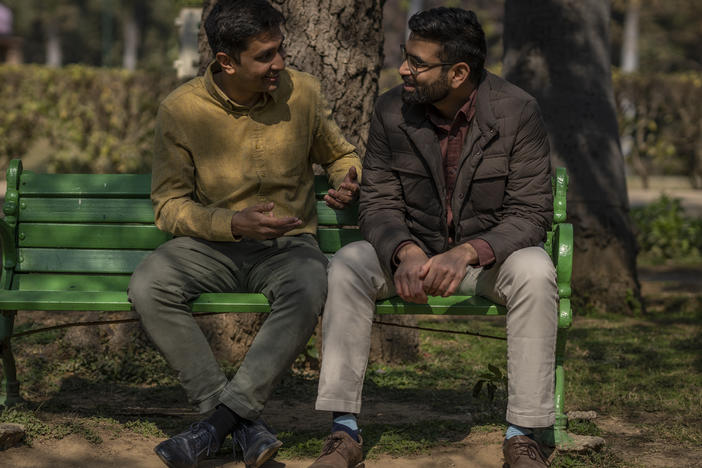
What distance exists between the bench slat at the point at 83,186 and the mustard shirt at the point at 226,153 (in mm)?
331

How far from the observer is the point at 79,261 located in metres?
4.46

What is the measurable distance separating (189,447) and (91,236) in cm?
131

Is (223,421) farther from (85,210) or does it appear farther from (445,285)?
(85,210)

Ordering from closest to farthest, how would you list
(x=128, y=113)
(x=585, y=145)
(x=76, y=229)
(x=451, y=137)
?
(x=451, y=137)
(x=76, y=229)
(x=585, y=145)
(x=128, y=113)

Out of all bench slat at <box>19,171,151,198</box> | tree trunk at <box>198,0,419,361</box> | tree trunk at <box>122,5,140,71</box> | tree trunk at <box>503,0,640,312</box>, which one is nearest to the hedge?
tree trunk at <box>503,0,640,312</box>

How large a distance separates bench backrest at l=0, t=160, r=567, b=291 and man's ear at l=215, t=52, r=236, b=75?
0.67 metres

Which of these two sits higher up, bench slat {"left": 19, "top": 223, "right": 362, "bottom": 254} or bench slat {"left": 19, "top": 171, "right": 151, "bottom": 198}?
bench slat {"left": 19, "top": 171, "right": 151, "bottom": 198}

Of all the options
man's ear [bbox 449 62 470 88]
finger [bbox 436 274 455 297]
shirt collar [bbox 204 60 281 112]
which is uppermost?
man's ear [bbox 449 62 470 88]

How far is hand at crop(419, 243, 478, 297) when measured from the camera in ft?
11.8

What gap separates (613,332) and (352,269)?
3.34 meters

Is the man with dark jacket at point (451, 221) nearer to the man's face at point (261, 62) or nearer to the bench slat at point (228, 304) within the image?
the bench slat at point (228, 304)

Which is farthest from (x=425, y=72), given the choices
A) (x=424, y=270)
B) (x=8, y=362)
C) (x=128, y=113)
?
(x=128, y=113)

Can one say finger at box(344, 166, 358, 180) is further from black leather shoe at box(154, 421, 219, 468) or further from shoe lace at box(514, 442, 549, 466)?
shoe lace at box(514, 442, 549, 466)

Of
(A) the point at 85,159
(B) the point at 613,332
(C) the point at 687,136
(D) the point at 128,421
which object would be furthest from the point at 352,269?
(C) the point at 687,136
